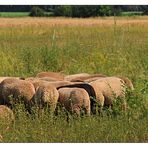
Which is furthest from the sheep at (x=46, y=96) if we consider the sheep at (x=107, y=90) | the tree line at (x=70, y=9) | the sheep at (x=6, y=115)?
the tree line at (x=70, y=9)

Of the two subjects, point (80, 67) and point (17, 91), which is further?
point (80, 67)

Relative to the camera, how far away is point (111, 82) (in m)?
6.06

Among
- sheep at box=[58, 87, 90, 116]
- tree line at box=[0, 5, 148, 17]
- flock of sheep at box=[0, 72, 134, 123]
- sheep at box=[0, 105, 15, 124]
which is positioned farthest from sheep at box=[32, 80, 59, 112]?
tree line at box=[0, 5, 148, 17]

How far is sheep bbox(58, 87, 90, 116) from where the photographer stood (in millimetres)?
5539

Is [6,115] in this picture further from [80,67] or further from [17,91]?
[80,67]

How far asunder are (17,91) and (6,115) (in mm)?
393

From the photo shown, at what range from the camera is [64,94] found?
5656 mm

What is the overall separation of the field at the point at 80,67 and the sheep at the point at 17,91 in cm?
23

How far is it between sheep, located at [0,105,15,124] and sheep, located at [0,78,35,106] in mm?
110

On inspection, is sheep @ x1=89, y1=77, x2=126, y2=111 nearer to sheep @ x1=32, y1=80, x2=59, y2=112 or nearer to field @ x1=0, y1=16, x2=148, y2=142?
field @ x1=0, y1=16, x2=148, y2=142

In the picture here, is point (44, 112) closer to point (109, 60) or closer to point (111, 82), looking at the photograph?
point (111, 82)

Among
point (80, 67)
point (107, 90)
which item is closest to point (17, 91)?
point (107, 90)
